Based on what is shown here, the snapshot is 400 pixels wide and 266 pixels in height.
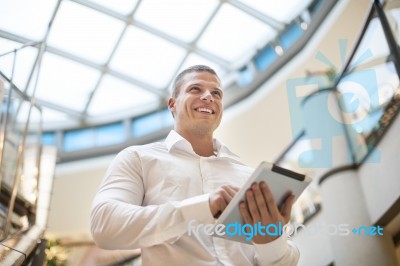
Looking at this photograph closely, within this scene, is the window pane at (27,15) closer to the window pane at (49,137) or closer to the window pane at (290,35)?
the window pane at (49,137)

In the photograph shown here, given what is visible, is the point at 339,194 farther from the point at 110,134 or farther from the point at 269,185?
the point at 110,134

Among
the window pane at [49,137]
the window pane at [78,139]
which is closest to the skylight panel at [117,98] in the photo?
the window pane at [78,139]

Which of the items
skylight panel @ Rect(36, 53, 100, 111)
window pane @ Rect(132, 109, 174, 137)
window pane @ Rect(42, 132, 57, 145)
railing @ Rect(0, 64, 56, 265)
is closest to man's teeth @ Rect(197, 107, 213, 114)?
railing @ Rect(0, 64, 56, 265)

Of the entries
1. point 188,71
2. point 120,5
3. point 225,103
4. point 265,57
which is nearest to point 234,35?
point 265,57

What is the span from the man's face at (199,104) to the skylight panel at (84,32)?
7.14 m

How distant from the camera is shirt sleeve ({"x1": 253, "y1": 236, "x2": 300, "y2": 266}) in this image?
128cm

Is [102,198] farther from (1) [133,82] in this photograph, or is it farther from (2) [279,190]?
(1) [133,82]

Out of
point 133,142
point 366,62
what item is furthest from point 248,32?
point 366,62

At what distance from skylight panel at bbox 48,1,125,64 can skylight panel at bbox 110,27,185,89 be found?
0.24 metres

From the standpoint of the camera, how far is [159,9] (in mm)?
8469

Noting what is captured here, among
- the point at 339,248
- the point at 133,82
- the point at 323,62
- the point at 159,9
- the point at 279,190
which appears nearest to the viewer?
the point at 279,190

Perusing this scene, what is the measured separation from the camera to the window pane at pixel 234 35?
336 inches

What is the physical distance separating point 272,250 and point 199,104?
62 centimetres

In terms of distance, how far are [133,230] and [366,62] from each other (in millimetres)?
2508
